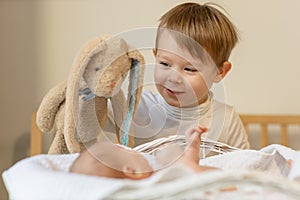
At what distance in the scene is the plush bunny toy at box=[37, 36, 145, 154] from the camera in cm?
95

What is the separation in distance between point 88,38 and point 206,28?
0.55m

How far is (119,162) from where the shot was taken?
2.61ft

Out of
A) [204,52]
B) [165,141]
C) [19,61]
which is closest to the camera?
[165,141]

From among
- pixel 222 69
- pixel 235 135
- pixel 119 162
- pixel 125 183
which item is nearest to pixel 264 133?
pixel 235 135

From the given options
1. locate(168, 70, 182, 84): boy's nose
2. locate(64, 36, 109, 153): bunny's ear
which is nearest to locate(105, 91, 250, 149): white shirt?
locate(168, 70, 182, 84): boy's nose

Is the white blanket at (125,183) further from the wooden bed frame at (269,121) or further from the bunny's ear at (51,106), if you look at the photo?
the wooden bed frame at (269,121)

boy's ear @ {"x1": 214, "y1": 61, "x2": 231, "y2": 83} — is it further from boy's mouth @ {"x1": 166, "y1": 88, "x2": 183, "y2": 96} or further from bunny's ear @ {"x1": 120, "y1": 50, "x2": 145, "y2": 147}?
bunny's ear @ {"x1": 120, "y1": 50, "x2": 145, "y2": 147}

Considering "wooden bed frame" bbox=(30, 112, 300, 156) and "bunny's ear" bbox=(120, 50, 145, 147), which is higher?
"bunny's ear" bbox=(120, 50, 145, 147)

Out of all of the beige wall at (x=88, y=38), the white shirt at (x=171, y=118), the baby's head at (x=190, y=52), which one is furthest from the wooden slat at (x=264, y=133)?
the baby's head at (x=190, y=52)

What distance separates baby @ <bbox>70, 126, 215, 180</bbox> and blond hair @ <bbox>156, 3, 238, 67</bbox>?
363 millimetres

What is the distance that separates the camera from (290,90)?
5.52 ft

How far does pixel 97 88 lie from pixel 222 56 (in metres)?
0.38

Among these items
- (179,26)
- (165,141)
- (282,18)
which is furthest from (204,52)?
(282,18)

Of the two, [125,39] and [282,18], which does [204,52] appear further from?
[282,18]
